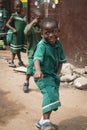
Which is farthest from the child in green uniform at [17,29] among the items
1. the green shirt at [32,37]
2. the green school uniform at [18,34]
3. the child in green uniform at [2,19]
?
the child in green uniform at [2,19]

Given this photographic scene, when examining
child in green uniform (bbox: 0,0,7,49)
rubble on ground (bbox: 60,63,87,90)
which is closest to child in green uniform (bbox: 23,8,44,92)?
→ rubble on ground (bbox: 60,63,87,90)

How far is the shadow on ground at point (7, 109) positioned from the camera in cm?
486

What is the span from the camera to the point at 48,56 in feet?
13.8

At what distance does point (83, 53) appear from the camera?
7.57m

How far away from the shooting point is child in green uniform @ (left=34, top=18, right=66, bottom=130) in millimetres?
4059

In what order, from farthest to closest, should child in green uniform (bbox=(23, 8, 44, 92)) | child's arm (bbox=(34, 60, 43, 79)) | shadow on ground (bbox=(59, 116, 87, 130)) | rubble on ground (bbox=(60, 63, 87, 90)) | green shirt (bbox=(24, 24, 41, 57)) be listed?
rubble on ground (bbox=(60, 63, 87, 90))
green shirt (bbox=(24, 24, 41, 57))
child in green uniform (bbox=(23, 8, 44, 92))
shadow on ground (bbox=(59, 116, 87, 130))
child's arm (bbox=(34, 60, 43, 79))

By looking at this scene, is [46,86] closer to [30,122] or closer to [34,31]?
[30,122]

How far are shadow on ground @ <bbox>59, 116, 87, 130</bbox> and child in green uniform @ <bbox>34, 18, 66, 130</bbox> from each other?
0.45 m

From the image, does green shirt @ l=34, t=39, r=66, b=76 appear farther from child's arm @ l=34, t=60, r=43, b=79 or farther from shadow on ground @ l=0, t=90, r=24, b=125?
shadow on ground @ l=0, t=90, r=24, b=125

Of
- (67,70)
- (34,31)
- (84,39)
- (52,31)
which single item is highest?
(52,31)

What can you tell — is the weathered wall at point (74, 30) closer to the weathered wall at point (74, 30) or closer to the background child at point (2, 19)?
the weathered wall at point (74, 30)

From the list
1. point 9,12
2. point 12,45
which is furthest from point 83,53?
point 9,12

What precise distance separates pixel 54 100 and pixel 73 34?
382 centimetres

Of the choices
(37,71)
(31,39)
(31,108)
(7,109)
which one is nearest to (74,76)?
(31,39)
